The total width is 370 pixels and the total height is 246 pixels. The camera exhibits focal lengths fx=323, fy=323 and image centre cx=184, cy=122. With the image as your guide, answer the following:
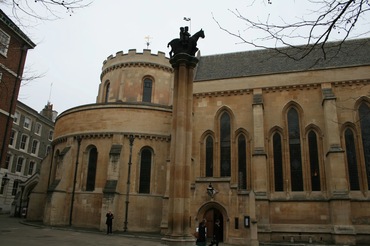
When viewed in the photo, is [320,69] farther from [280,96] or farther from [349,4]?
[349,4]

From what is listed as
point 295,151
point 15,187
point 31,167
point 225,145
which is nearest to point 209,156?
point 225,145

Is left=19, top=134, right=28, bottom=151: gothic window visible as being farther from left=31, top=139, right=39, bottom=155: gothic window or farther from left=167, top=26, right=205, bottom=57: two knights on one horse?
left=167, top=26, right=205, bottom=57: two knights on one horse

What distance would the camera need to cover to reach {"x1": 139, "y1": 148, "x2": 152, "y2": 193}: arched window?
80.7 ft

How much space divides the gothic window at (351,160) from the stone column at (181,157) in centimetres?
1550

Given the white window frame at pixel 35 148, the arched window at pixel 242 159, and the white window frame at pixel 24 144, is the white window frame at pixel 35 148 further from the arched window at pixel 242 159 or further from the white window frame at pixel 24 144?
the arched window at pixel 242 159

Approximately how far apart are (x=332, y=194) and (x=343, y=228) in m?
2.13

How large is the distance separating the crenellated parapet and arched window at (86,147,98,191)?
1010 cm

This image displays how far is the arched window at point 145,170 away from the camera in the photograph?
24.6m

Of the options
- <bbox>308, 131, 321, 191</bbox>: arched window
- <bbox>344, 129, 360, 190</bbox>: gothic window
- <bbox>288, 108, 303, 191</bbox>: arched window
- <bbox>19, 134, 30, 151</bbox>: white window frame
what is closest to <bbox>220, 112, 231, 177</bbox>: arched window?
<bbox>288, 108, 303, 191</bbox>: arched window

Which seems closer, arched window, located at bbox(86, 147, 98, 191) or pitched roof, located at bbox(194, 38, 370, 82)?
arched window, located at bbox(86, 147, 98, 191)

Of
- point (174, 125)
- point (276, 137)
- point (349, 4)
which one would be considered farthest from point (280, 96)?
point (349, 4)

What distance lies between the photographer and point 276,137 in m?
24.3

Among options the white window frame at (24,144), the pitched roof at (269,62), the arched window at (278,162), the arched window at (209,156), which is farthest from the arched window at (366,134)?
the white window frame at (24,144)

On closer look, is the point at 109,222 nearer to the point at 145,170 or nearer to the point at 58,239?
the point at 145,170
